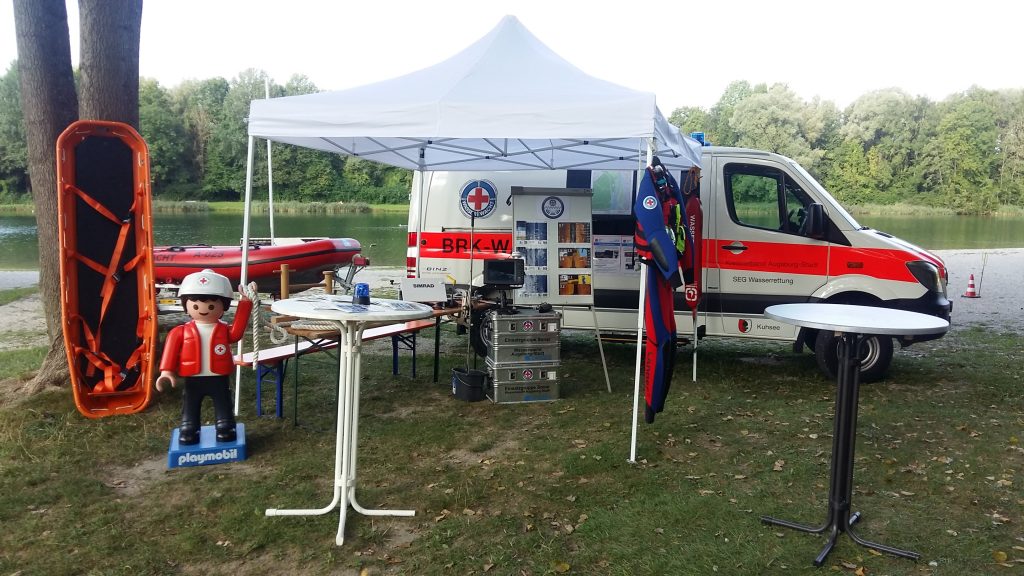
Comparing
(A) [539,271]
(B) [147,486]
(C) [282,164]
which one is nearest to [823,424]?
(A) [539,271]

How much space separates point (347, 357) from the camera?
3.52 m

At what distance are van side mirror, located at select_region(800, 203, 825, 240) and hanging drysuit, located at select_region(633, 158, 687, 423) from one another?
77.1 inches

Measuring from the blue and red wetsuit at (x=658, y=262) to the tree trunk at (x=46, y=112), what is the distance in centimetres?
431

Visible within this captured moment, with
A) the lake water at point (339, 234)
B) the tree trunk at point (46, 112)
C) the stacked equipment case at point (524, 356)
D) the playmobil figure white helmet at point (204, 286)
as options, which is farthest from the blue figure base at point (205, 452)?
the lake water at point (339, 234)

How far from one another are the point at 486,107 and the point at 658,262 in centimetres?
150

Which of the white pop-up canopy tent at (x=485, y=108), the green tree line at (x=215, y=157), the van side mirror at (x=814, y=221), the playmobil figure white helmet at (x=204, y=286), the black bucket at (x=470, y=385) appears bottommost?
the black bucket at (x=470, y=385)

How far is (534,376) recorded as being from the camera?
6.15 meters

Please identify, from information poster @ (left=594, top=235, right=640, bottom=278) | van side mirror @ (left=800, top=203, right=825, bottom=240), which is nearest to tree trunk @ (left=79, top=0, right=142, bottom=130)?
information poster @ (left=594, top=235, right=640, bottom=278)

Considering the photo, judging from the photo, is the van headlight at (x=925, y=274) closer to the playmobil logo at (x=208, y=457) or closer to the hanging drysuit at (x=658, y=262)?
the hanging drysuit at (x=658, y=262)

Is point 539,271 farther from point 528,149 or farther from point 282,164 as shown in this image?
point 282,164

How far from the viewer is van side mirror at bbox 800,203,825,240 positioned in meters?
6.65

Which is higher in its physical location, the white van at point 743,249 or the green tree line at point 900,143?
the green tree line at point 900,143

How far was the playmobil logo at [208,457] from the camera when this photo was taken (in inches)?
175

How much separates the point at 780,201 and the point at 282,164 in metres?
49.0
